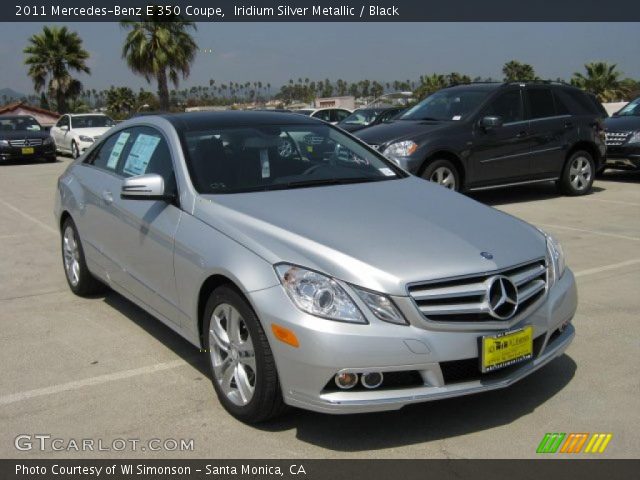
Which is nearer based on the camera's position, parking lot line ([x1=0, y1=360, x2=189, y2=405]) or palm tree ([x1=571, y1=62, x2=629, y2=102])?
parking lot line ([x1=0, y1=360, x2=189, y2=405])

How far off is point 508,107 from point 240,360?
809cm

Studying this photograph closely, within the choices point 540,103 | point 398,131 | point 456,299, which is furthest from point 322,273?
point 540,103

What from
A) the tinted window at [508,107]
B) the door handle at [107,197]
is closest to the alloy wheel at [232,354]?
the door handle at [107,197]

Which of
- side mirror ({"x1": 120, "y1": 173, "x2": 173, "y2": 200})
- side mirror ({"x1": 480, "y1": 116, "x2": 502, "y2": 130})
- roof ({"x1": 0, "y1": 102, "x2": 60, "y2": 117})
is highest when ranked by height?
side mirror ({"x1": 120, "y1": 173, "x2": 173, "y2": 200})

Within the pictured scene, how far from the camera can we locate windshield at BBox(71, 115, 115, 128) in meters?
22.7

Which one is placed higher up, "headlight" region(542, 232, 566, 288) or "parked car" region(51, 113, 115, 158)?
"headlight" region(542, 232, 566, 288)

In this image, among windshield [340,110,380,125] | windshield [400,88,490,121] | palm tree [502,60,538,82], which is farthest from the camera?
palm tree [502,60,538,82]

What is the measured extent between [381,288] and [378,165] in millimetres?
1938

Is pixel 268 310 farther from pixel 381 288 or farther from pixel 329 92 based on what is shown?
pixel 329 92

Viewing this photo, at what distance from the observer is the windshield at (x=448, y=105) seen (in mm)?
10547

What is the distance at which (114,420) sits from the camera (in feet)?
12.5

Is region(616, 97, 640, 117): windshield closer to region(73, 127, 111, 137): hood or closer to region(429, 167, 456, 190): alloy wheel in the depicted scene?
region(429, 167, 456, 190): alloy wheel

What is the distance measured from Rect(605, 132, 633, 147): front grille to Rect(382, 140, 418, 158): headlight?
4988 millimetres

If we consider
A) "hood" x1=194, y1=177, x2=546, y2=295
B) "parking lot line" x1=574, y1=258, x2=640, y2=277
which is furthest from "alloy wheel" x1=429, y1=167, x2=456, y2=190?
"hood" x1=194, y1=177, x2=546, y2=295
